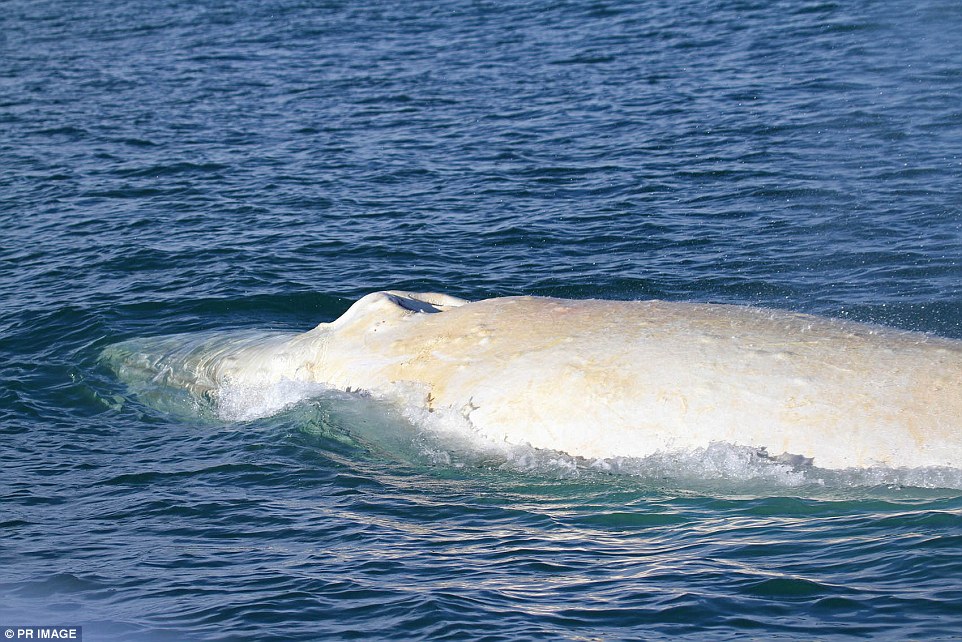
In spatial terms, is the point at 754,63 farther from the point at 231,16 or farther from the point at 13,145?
the point at 231,16

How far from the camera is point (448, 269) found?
16.3 m

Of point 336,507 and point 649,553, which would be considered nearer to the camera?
point 649,553

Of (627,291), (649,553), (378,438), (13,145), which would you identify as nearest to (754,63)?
(627,291)

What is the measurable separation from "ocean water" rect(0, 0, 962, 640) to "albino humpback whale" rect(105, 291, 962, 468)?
198mm

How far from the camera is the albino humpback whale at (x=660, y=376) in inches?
329

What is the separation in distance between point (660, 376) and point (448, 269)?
7.59 metres

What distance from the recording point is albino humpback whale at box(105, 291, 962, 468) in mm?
8359

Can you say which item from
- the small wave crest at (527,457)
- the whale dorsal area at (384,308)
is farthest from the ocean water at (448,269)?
the whale dorsal area at (384,308)

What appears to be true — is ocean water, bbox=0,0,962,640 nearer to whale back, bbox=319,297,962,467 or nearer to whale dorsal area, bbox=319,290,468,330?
whale back, bbox=319,297,962,467

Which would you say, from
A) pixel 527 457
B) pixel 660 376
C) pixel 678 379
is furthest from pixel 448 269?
pixel 678 379

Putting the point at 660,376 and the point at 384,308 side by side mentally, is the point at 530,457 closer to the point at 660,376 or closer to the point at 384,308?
the point at 660,376

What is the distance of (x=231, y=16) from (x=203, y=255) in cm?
2222

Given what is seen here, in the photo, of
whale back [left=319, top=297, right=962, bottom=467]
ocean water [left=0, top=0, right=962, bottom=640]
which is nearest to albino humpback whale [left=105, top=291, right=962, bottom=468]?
whale back [left=319, top=297, right=962, bottom=467]

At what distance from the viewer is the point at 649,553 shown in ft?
26.2
